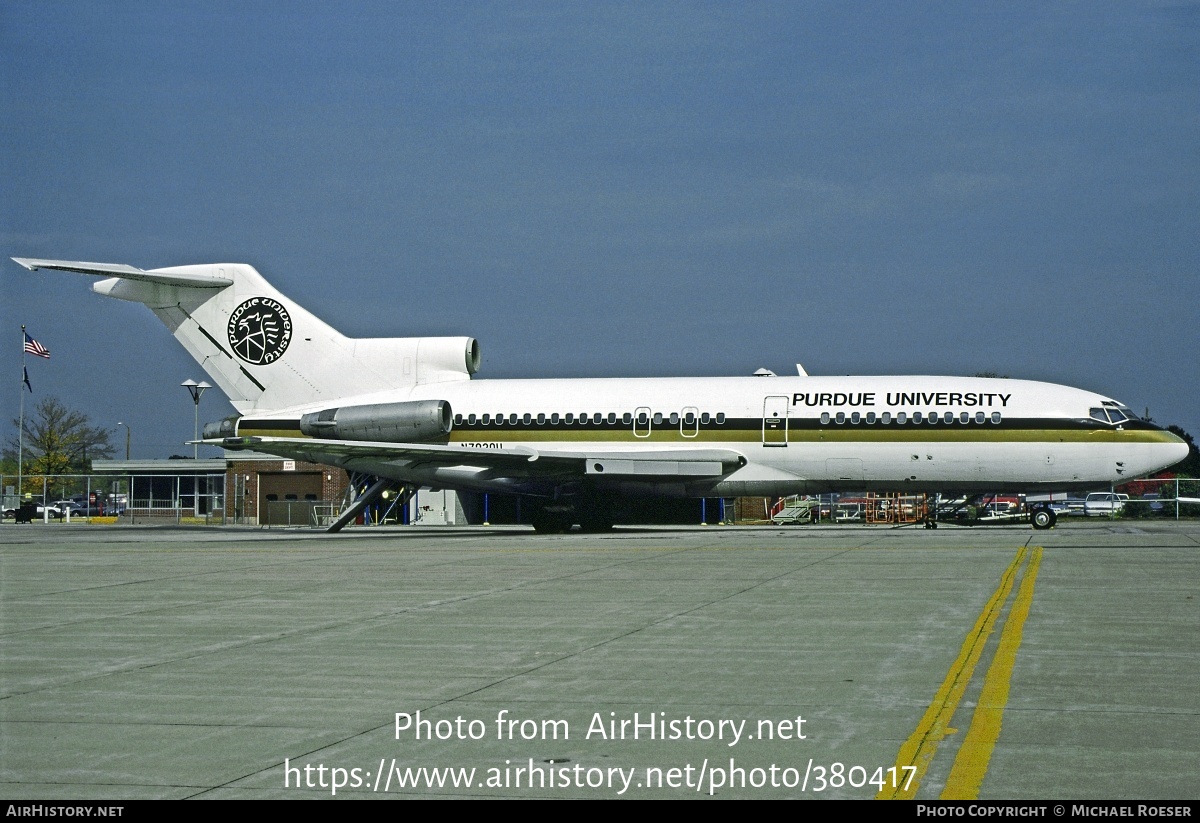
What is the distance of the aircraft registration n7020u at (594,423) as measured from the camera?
2948 centimetres

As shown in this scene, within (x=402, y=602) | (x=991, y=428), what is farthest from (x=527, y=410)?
(x=402, y=602)

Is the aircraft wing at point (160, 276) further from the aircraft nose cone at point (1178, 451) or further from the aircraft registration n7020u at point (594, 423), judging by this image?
the aircraft nose cone at point (1178, 451)

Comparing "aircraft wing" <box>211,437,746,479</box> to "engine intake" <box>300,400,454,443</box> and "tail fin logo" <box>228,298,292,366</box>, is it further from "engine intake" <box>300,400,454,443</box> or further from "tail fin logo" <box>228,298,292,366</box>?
"tail fin logo" <box>228,298,292,366</box>

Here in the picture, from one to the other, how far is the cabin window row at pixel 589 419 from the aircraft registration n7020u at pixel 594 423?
4cm

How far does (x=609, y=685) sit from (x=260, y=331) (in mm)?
28122

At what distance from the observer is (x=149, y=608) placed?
13.6 metres

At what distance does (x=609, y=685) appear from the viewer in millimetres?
8570

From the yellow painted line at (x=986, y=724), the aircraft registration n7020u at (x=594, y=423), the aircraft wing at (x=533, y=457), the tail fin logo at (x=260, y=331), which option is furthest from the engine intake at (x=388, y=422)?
the yellow painted line at (x=986, y=724)

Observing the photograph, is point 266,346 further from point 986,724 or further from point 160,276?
point 986,724

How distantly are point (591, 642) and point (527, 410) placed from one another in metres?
22.4

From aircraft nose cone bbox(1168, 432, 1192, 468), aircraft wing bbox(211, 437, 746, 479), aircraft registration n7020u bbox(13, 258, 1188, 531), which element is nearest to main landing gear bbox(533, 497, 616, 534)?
aircraft registration n7020u bbox(13, 258, 1188, 531)

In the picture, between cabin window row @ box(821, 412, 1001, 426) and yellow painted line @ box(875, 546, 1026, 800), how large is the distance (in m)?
18.3

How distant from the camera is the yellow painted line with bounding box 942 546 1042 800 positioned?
5.91m

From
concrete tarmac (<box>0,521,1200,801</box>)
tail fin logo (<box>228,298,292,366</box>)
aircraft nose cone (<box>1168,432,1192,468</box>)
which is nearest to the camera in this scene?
concrete tarmac (<box>0,521,1200,801</box>)
